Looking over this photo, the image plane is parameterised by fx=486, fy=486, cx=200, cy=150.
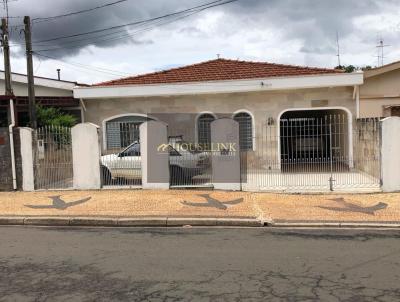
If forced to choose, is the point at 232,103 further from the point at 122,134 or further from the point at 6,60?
the point at 6,60

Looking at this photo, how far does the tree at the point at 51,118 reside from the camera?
61.3ft

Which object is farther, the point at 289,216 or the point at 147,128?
the point at 147,128

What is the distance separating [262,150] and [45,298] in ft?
44.4

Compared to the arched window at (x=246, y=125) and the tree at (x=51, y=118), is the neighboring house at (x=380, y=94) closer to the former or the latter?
the arched window at (x=246, y=125)

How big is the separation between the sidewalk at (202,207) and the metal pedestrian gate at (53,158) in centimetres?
81

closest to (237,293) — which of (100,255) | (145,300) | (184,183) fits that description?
(145,300)

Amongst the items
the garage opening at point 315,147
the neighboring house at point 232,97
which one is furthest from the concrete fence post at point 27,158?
the garage opening at point 315,147

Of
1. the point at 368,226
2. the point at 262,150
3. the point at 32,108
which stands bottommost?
the point at 368,226

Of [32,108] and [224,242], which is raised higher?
[32,108]

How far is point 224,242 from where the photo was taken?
813 centimetres

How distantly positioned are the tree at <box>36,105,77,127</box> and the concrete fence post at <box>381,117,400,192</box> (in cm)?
1159

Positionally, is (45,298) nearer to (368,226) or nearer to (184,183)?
(368,226)

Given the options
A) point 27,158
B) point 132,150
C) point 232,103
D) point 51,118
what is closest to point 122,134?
point 132,150

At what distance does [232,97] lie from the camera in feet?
62.6
